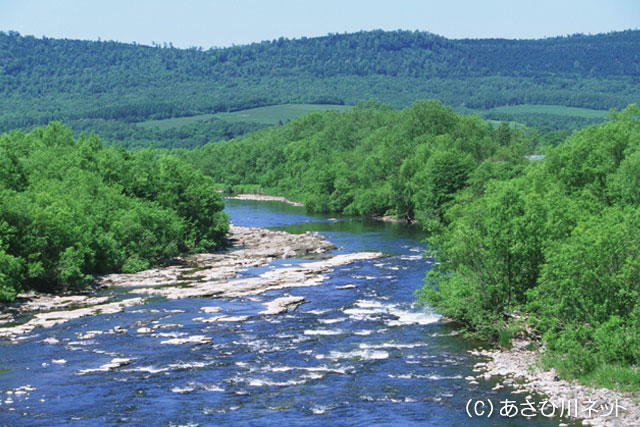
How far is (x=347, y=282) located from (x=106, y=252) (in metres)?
20.6

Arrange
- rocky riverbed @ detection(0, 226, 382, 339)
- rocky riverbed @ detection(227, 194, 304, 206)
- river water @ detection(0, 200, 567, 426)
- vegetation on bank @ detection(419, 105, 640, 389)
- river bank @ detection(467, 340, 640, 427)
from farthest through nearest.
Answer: rocky riverbed @ detection(227, 194, 304, 206), rocky riverbed @ detection(0, 226, 382, 339), vegetation on bank @ detection(419, 105, 640, 389), river water @ detection(0, 200, 567, 426), river bank @ detection(467, 340, 640, 427)

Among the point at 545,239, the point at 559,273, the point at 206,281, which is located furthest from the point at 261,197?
the point at 559,273

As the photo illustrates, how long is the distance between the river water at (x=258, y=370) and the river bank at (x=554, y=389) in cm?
92

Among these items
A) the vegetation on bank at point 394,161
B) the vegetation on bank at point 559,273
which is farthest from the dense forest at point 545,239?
the vegetation on bank at point 394,161

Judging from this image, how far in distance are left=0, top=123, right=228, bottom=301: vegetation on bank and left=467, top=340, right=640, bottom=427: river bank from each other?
31.1m

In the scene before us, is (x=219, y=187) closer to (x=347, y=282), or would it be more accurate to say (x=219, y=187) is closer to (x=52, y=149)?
Result: (x=52, y=149)

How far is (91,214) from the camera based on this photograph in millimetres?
68875

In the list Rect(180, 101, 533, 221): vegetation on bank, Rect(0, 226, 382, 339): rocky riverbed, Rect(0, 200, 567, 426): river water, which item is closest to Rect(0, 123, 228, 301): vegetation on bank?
Rect(0, 226, 382, 339): rocky riverbed

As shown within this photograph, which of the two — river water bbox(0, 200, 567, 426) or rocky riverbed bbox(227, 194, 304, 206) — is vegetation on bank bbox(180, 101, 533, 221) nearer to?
rocky riverbed bbox(227, 194, 304, 206)

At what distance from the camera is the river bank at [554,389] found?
30.1m

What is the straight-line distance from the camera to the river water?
3150 centimetres

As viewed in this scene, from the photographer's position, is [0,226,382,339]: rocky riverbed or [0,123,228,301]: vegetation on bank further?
[0,123,228,301]: vegetation on bank

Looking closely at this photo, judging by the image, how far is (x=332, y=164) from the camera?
142 meters

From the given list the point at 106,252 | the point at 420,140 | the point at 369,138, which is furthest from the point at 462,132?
the point at 106,252
